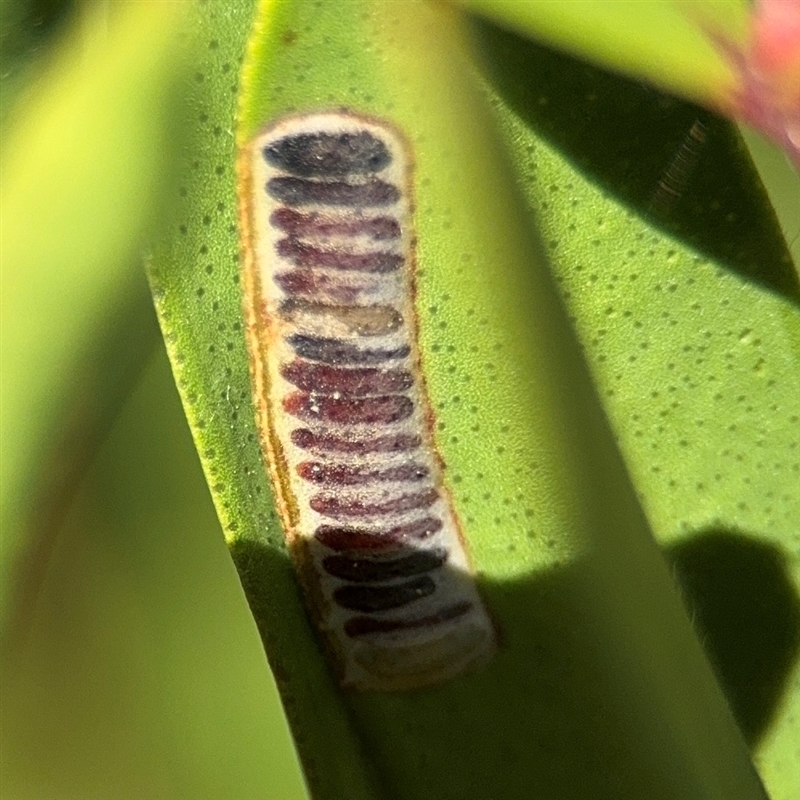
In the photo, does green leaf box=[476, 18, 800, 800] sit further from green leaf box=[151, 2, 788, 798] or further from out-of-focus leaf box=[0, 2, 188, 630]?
out-of-focus leaf box=[0, 2, 188, 630]

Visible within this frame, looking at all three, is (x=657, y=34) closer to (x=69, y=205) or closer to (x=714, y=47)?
(x=714, y=47)

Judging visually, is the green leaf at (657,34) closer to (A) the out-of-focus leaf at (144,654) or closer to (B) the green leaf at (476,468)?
(B) the green leaf at (476,468)

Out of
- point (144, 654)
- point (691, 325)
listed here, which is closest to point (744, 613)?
point (691, 325)

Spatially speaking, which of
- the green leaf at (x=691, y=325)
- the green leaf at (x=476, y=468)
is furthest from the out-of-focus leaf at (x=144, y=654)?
the green leaf at (x=691, y=325)

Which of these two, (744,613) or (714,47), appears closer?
(714,47)

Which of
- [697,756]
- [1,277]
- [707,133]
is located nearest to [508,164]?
[707,133]
